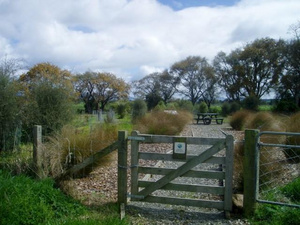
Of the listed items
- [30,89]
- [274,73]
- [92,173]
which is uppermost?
[274,73]

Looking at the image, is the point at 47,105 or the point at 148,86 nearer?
the point at 47,105

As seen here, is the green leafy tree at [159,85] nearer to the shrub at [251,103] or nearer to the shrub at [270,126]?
the shrub at [251,103]

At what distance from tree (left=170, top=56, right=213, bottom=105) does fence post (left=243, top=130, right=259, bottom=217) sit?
51.4 metres

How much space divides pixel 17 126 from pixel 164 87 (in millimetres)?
47359

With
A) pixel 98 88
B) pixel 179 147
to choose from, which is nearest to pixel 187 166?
pixel 179 147

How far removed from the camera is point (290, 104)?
3225 centimetres

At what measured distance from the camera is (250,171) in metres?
5.16

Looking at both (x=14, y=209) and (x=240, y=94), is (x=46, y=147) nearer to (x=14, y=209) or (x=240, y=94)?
(x=14, y=209)

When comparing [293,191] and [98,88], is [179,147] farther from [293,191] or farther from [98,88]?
[98,88]

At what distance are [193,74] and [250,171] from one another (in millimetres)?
53079

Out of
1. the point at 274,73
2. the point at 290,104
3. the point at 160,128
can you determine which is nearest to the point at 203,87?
the point at 274,73

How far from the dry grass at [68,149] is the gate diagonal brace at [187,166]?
2.30 m

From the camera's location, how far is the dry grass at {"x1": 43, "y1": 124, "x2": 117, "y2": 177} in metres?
6.79

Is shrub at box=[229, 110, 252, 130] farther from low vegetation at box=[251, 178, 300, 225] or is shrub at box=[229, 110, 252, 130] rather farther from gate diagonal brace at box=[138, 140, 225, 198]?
gate diagonal brace at box=[138, 140, 225, 198]
